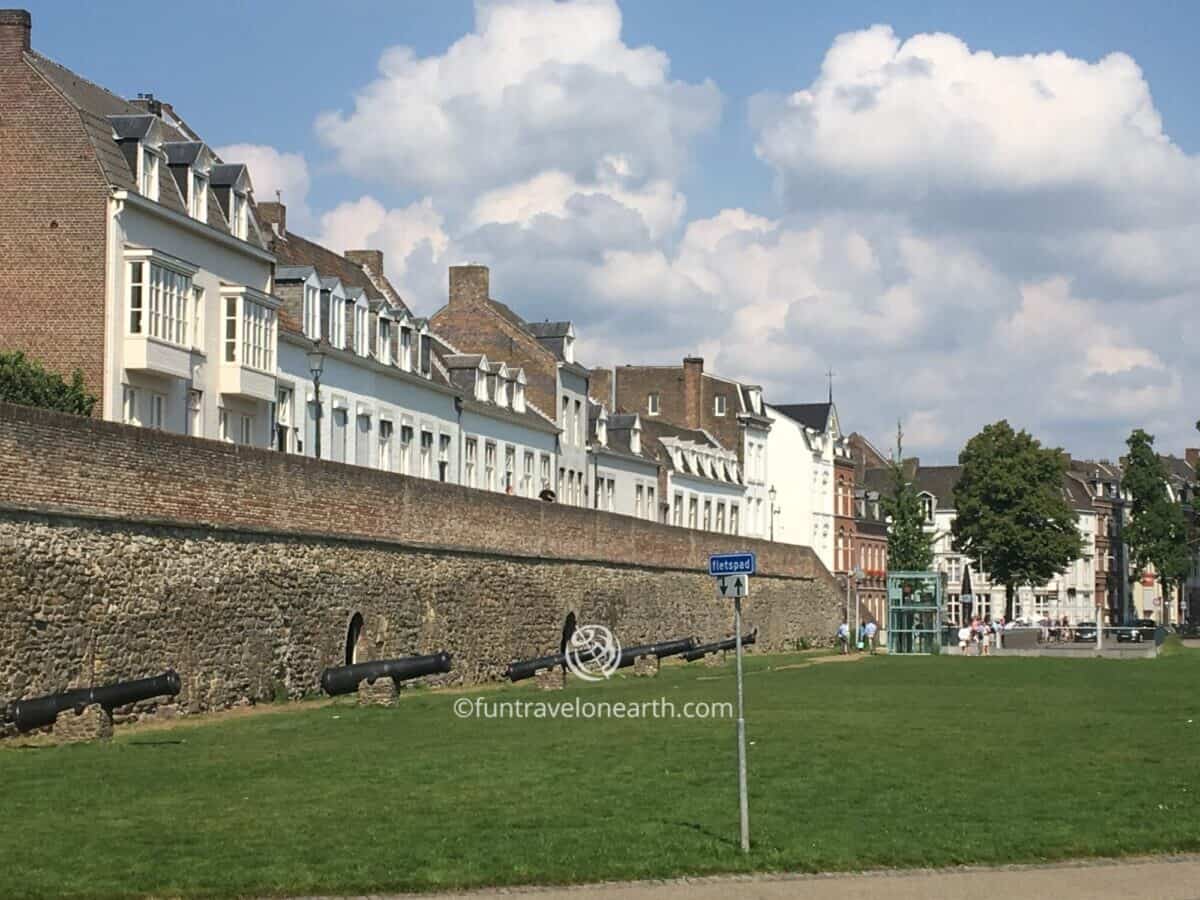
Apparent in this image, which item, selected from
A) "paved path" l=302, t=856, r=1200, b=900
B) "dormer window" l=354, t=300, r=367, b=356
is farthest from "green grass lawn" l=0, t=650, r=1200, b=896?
"dormer window" l=354, t=300, r=367, b=356

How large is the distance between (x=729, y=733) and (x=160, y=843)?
41.7 ft

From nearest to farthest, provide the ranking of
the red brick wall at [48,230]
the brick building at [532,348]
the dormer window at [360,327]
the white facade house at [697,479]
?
the red brick wall at [48,230] < the dormer window at [360,327] < the brick building at [532,348] < the white facade house at [697,479]

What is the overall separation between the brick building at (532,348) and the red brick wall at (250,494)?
59.8 feet

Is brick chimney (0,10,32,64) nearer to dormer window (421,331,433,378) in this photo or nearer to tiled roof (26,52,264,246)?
tiled roof (26,52,264,246)

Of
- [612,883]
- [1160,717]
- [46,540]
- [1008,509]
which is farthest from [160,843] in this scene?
[1008,509]

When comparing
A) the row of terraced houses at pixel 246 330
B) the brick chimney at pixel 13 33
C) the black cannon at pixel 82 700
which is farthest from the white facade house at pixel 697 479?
the black cannon at pixel 82 700

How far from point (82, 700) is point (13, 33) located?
22.7m

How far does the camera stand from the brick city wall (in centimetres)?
2734

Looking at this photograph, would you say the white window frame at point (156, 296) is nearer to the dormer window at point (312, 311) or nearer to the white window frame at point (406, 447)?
the dormer window at point (312, 311)

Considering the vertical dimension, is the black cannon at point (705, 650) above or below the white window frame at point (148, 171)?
below

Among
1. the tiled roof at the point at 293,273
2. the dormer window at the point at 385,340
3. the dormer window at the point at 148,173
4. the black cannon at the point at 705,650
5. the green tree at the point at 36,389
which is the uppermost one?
the dormer window at the point at 148,173

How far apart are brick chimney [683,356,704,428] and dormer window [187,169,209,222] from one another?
189ft

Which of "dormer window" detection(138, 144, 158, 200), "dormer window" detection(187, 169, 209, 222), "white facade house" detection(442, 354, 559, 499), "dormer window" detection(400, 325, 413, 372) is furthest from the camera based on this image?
"white facade house" detection(442, 354, 559, 499)

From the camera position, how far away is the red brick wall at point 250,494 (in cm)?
2741
